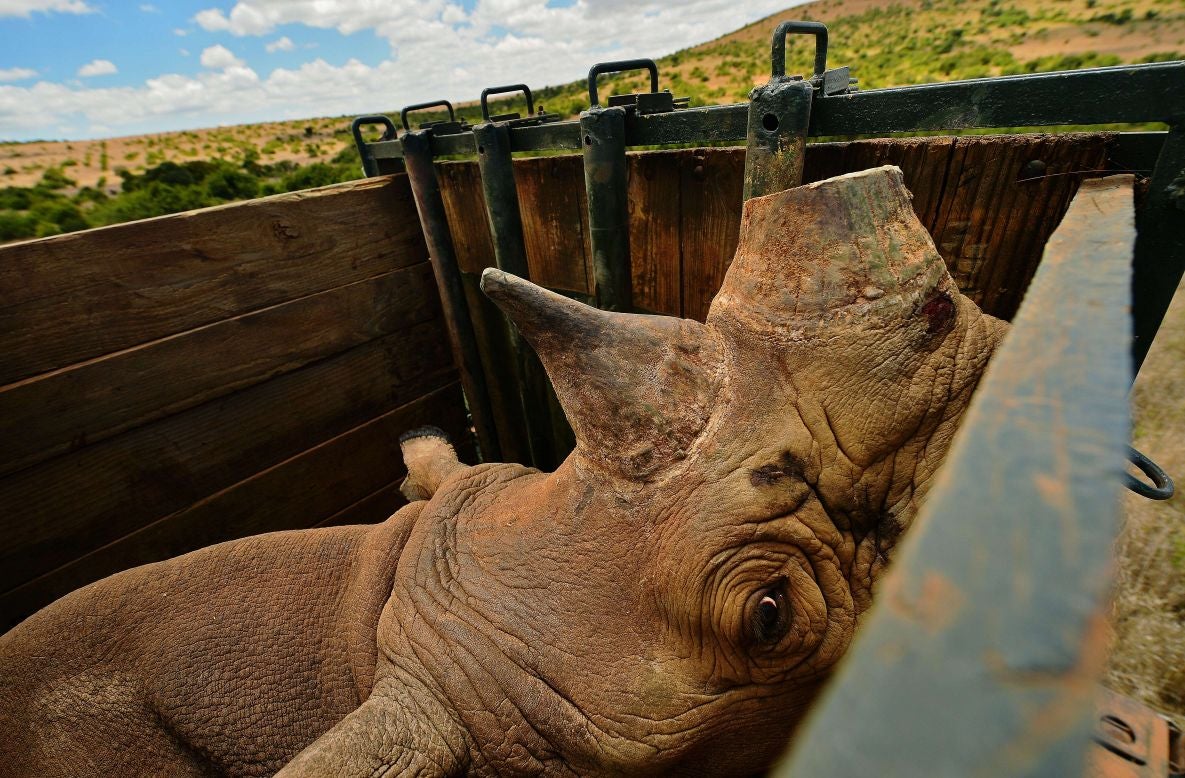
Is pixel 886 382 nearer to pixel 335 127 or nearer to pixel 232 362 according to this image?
pixel 232 362

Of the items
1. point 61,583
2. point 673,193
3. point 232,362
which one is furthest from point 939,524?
point 61,583

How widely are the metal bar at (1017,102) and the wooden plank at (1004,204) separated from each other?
19 cm

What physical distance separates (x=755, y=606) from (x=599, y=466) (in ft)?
1.69

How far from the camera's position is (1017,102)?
1.54 metres

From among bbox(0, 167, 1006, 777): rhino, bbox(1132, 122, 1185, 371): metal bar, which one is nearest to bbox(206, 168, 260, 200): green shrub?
bbox(0, 167, 1006, 777): rhino

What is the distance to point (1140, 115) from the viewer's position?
1.41m

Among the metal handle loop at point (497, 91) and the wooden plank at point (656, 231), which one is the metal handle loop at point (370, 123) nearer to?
the metal handle loop at point (497, 91)

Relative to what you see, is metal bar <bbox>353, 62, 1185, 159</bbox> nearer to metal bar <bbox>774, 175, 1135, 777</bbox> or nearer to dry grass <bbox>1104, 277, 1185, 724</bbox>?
metal bar <bbox>774, 175, 1135, 777</bbox>

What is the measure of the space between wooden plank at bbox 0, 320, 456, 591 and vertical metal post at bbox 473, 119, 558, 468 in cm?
101

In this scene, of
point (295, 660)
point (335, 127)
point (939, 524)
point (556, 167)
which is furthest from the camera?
point (335, 127)

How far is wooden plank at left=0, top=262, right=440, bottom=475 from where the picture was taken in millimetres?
2742

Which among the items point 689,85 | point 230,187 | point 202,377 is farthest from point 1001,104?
point 689,85

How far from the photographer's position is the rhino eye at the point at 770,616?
1.32 meters

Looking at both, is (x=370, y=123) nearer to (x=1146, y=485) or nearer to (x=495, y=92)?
(x=495, y=92)
